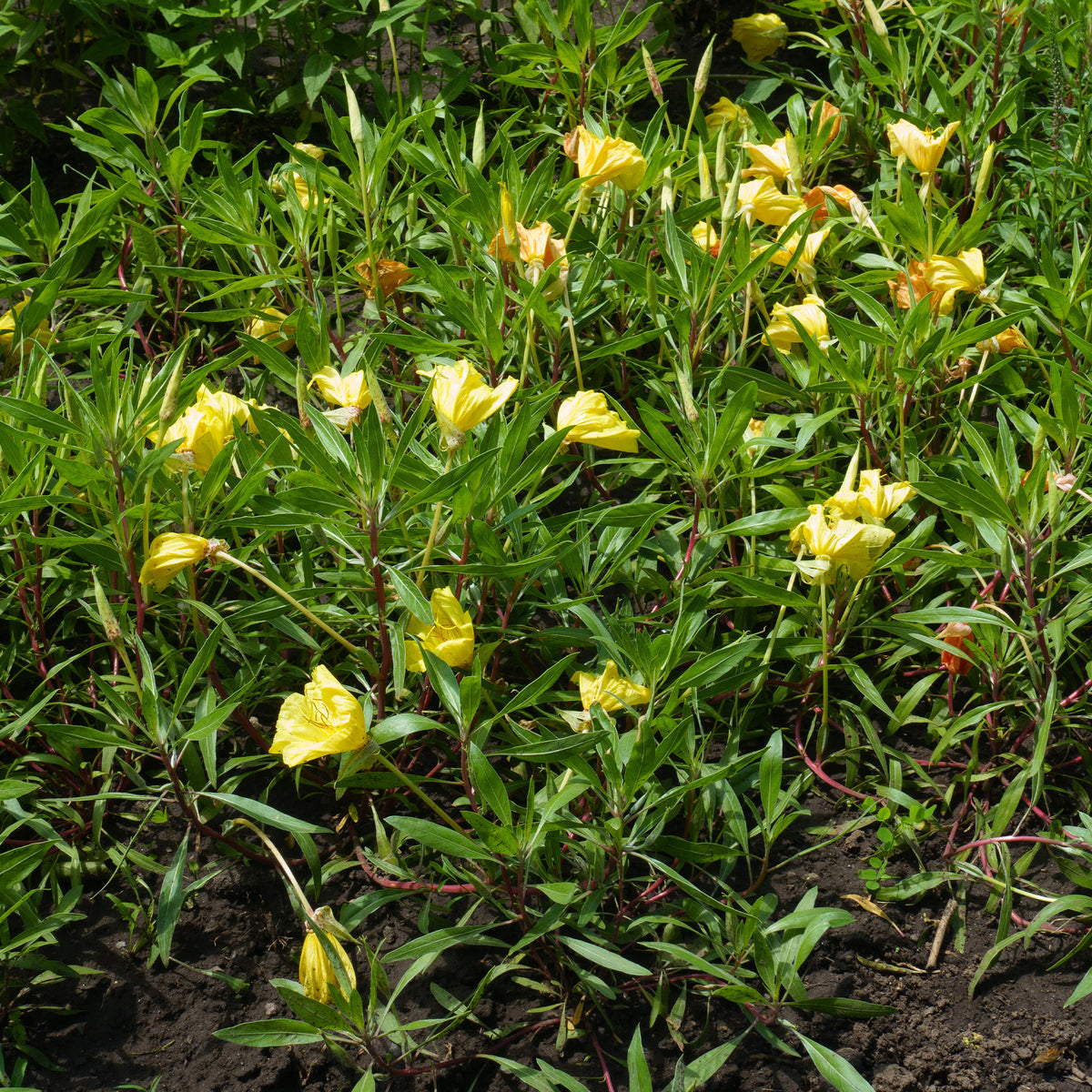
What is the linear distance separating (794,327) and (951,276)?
0.85 feet

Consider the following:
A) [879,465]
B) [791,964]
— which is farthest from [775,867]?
[879,465]

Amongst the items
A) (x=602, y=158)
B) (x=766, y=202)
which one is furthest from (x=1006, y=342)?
(x=602, y=158)

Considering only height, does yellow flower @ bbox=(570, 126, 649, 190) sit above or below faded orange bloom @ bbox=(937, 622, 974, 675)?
above

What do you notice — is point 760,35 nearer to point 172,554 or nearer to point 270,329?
point 270,329

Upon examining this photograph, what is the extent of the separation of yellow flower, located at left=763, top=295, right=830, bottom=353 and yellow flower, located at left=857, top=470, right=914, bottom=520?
1.20 feet

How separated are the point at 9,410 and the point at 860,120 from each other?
192 cm

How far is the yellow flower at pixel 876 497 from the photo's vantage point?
4.73ft

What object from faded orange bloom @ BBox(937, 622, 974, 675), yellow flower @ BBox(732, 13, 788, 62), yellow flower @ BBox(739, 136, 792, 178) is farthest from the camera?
yellow flower @ BBox(732, 13, 788, 62)

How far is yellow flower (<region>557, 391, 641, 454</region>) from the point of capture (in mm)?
1503

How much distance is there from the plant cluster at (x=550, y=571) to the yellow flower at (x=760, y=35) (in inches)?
21.2

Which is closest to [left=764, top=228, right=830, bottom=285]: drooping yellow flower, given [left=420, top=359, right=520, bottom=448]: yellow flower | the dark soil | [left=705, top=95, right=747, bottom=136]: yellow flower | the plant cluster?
the plant cluster

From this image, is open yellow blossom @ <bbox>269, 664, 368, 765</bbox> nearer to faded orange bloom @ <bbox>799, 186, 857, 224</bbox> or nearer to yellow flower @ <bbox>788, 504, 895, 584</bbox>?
yellow flower @ <bbox>788, 504, 895, 584</bbox>

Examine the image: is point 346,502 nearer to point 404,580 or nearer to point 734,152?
point 404,580

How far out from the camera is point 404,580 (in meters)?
1.25
